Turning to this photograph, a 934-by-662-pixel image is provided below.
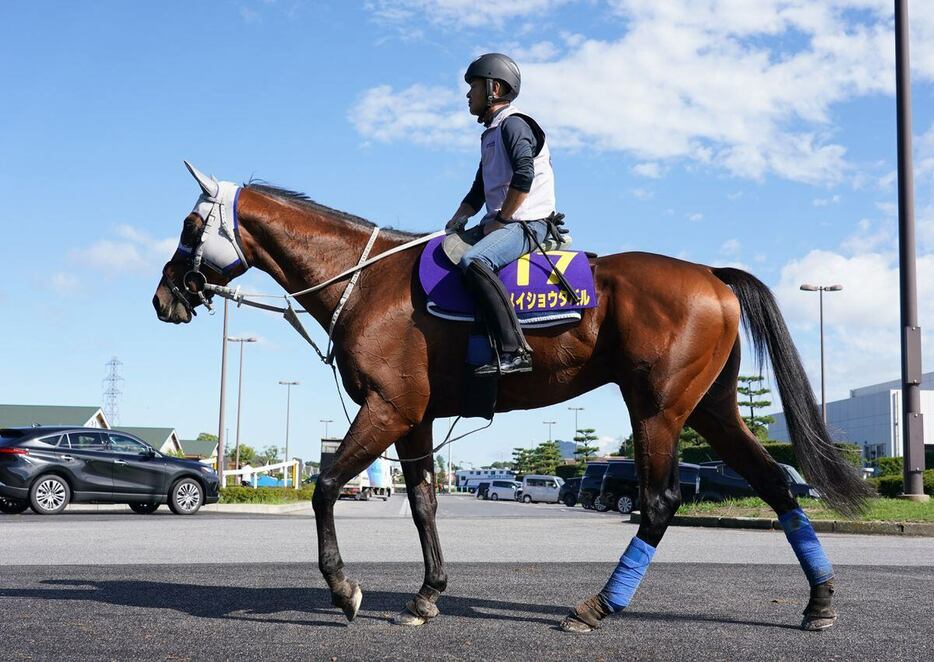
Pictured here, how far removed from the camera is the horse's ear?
6035mm

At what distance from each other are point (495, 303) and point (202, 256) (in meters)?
1.96

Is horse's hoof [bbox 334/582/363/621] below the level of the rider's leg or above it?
below

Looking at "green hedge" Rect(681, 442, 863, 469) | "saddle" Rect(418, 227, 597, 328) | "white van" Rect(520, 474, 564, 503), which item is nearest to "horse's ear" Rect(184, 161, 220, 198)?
"saddle" Rect(418, 227, 597, 328)

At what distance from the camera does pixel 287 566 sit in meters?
8.29

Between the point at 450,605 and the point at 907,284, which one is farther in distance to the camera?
the point at 907,284

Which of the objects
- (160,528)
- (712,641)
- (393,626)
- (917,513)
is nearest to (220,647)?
(393,626)

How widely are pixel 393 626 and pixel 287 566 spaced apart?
3.35m

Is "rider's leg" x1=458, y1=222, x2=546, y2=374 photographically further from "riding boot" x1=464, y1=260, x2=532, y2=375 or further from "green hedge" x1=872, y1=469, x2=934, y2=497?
"green hedge" x1=872, y1=469, x2=934, y2=497

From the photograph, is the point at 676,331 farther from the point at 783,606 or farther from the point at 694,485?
the point at 694,485

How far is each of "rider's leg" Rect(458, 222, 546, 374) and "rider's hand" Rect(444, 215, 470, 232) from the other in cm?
57

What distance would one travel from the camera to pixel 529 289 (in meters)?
5.57

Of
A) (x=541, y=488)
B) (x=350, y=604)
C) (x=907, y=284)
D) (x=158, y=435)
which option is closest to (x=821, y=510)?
(x=907, y=284)

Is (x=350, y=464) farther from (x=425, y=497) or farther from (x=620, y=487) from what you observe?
(x=620, y=487)

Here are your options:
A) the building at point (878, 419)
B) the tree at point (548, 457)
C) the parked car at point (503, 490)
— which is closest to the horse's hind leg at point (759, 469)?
the parked car at point (503, 490)
